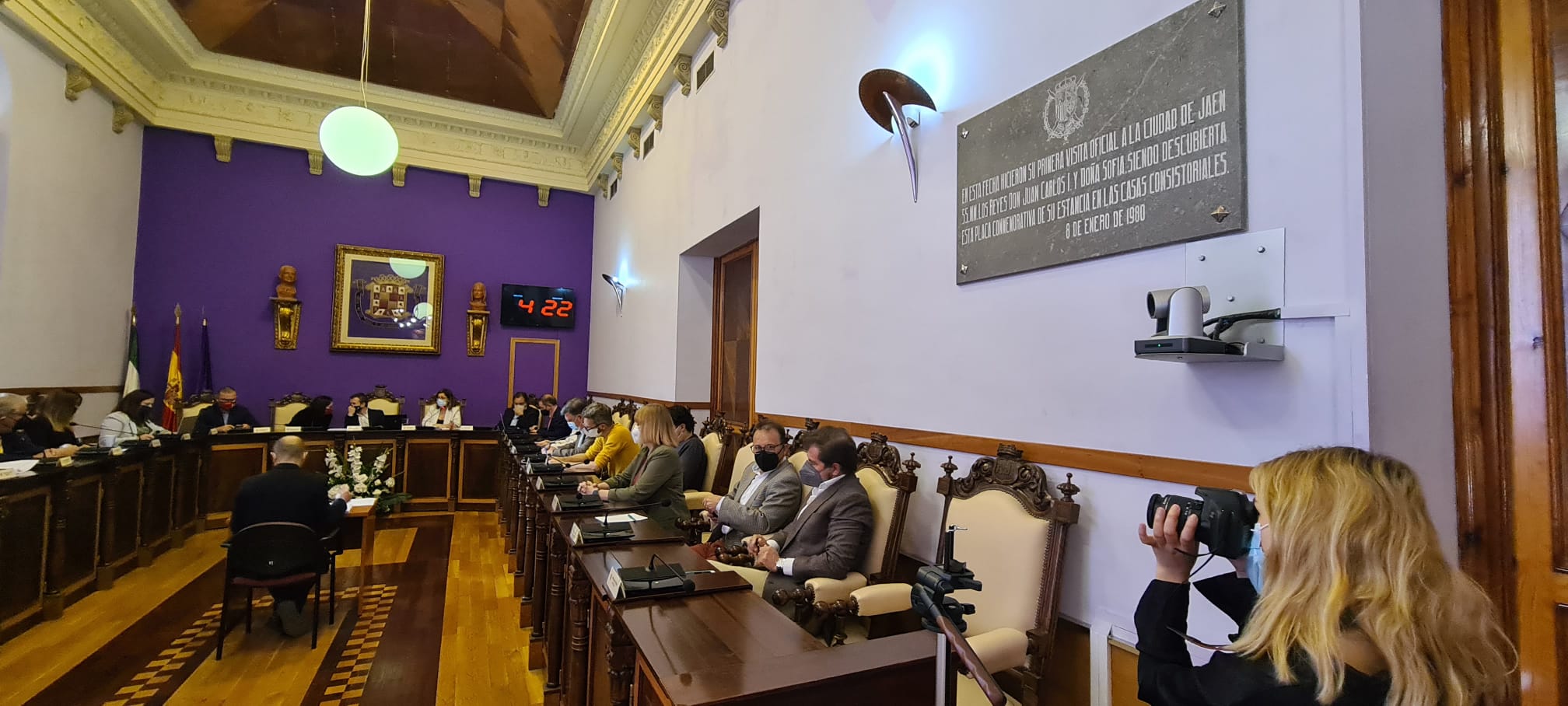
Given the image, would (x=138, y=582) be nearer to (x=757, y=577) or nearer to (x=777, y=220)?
(x=757, y=577)

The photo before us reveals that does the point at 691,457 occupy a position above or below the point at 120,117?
below

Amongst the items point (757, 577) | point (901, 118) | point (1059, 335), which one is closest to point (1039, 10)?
point (901, 118)

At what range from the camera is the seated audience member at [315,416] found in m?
7.34

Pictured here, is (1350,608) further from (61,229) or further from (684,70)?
(61,229)

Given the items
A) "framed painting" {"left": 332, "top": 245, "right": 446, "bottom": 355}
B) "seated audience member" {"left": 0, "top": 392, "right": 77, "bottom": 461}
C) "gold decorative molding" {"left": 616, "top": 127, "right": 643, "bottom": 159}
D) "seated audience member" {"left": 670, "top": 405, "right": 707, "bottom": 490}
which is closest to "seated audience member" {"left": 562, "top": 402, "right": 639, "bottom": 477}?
"seated audience member" {"left": 670, "top": 405, "right": 707, "bottom": 490}

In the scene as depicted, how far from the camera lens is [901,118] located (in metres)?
2.89

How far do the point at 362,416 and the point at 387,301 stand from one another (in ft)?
5.31

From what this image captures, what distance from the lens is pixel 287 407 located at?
25.6ft

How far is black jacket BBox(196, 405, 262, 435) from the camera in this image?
668 centimetres

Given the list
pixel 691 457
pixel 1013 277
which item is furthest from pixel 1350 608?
pixel 691 457

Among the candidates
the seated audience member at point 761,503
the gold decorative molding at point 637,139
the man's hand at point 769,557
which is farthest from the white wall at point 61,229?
the man's hand at point 769,557

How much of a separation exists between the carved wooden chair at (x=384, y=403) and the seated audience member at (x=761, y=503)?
6396mm

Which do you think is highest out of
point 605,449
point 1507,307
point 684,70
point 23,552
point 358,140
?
point 684,70

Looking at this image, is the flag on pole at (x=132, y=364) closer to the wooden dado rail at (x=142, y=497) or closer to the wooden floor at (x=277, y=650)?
the wooden dado rail at (x=142, y=497)
